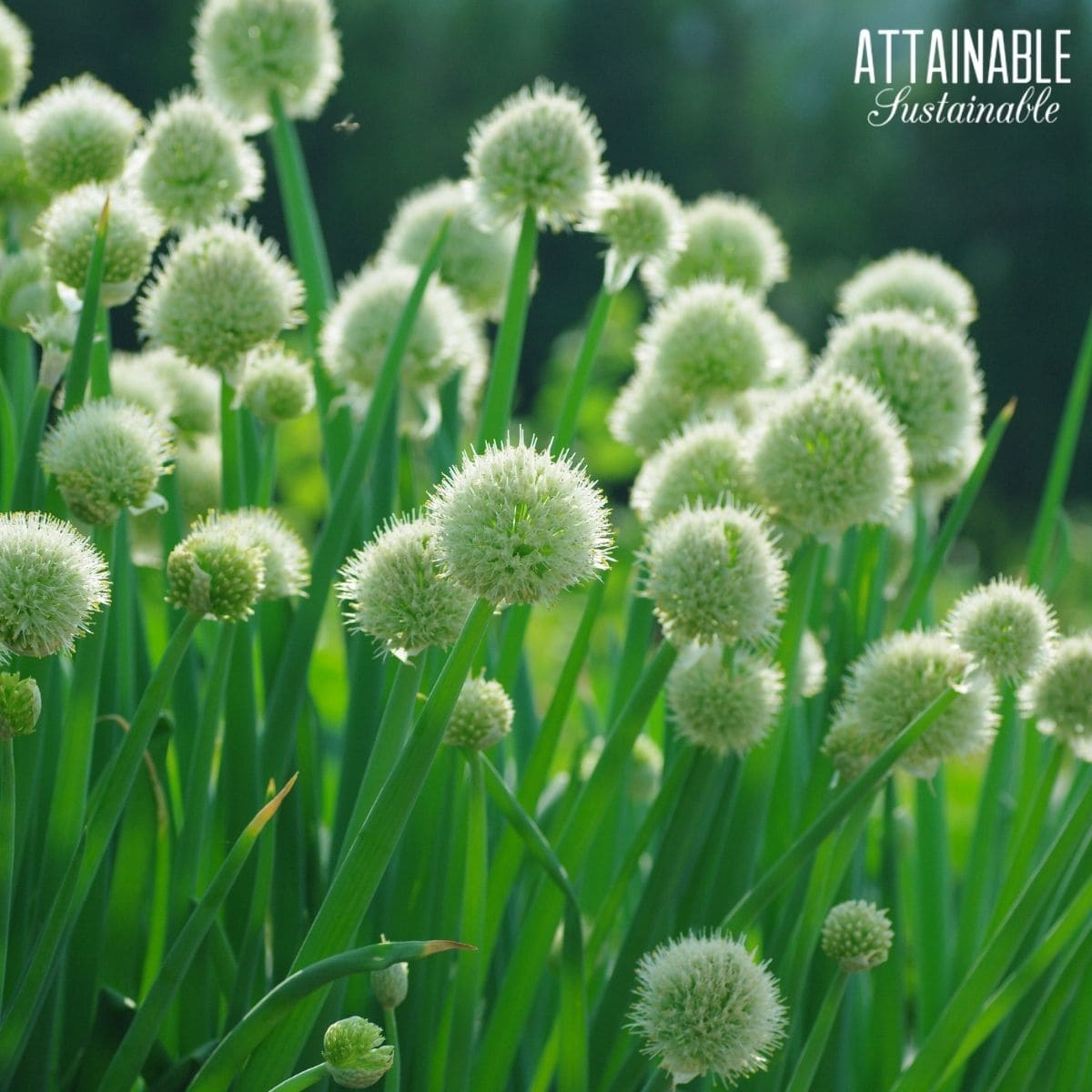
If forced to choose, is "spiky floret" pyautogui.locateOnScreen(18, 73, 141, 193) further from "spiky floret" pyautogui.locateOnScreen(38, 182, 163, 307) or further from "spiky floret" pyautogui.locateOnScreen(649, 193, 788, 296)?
"spiky floret" pyautogui.locateOnScreen(649, 193, 788, 296)

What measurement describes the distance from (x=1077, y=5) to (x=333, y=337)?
54.3ft

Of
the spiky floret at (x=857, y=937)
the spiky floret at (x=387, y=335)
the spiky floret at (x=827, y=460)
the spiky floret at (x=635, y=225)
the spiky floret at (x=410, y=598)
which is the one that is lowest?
the spiky floret at (x=857, y=937)

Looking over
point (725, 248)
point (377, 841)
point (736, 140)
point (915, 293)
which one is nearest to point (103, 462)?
point (377, 841)

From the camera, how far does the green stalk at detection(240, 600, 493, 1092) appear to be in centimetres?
82

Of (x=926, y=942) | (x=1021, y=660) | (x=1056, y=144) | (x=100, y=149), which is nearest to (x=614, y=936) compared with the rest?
(x=926, y=942)

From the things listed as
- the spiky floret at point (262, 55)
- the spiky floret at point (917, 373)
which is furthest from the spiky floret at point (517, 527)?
the spiky floret at point (262, 55)

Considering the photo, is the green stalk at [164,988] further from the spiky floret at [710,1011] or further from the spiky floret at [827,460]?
the spiky floret at [827,460]

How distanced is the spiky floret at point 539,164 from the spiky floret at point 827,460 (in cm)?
36

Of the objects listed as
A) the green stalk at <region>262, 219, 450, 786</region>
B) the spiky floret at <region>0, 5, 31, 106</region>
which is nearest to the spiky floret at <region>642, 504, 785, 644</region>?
the green stalk at <region>262, 219, 450, 786</region>

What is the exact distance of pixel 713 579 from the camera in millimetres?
1020

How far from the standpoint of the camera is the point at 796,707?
1.39m

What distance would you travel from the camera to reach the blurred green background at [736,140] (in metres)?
15.2

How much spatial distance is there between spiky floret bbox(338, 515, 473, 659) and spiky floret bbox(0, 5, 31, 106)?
3.01 feet

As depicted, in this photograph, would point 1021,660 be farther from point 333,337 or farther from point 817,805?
point 333,337
